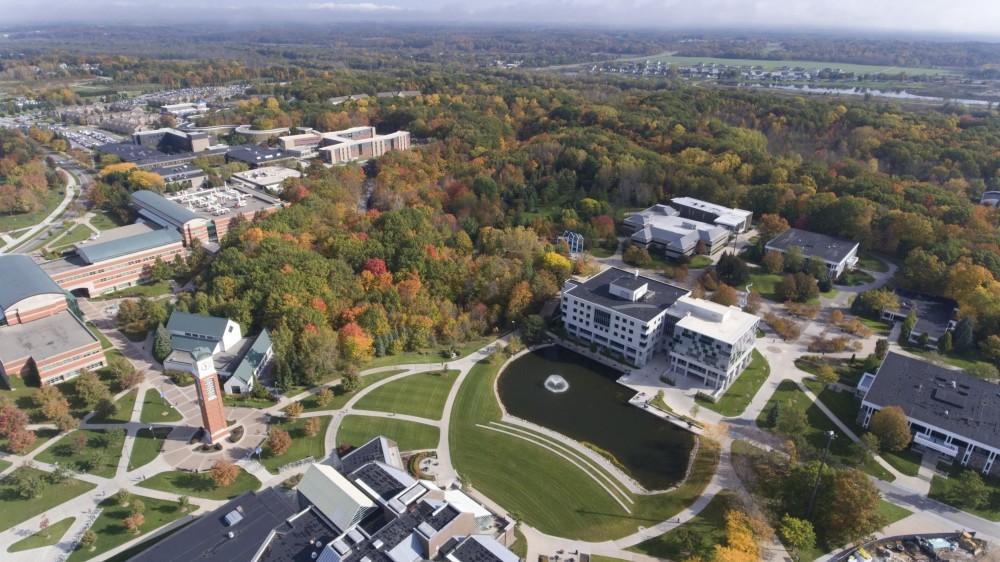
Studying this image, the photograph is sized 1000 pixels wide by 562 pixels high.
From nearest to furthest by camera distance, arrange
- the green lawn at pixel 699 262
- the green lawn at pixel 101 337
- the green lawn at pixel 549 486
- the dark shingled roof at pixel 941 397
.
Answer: the green lawn at pixel 549 486 → the dark shingled roof at pixel 941 397 → the green lawn at pixel 101 337 → the green lawn at pixel 699 262

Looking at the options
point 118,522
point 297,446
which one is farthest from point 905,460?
point 118,522

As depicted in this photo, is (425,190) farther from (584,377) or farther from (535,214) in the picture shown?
(584,377)

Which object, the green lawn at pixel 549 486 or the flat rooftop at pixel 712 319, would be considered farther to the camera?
the flat rooftop at pixel 712 319

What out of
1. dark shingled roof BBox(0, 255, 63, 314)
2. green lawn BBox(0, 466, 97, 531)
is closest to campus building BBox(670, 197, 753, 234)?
green lawn BBox(0, 466, 97, 531)

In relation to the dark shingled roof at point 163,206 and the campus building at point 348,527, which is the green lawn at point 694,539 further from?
the dark shingled roof at point 163,206

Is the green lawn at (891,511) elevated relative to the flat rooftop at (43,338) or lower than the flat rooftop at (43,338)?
lower

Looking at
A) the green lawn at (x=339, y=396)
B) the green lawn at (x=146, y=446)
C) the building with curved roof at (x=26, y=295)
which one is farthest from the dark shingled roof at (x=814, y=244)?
the building with curved roof at (x=26, y=295)
